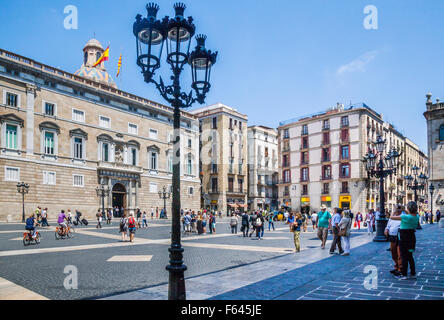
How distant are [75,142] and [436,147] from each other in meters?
37.1

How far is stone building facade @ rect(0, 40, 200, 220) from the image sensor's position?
28953 mm

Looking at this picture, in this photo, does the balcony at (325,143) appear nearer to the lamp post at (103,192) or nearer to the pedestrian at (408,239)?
the lamp post at (103,192)

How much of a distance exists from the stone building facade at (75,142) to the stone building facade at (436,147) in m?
29.5

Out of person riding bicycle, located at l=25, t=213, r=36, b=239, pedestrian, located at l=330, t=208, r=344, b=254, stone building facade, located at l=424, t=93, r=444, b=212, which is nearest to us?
pedestrian, located at l=330, t=208, r=344, b=254

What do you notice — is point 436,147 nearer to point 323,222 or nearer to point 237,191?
point 323,222

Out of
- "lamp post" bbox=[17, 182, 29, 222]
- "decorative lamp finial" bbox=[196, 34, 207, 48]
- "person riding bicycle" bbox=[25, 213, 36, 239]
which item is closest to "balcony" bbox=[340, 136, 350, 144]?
"lamp post" bbox=[17, 182, 29, 222]

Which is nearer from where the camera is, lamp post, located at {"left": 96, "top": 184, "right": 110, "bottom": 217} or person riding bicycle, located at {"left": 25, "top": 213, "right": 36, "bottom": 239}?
person riding bicycle, located at {"left": 25, "top": 213, "right": 36, "bottom": 239}

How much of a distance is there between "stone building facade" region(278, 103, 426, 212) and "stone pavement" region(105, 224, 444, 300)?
3965 centimetres

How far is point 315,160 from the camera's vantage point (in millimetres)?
52250

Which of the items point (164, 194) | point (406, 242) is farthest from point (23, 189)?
point (406, 242)

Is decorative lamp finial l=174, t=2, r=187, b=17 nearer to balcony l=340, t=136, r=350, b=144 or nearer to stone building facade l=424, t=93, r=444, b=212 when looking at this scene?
stone building facade l=424, t=93, r=444, b=212
